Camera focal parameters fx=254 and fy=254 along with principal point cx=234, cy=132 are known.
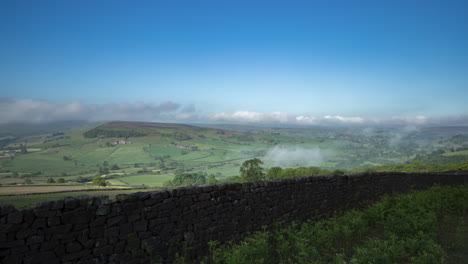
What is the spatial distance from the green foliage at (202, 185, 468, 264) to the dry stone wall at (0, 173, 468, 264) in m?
0.56

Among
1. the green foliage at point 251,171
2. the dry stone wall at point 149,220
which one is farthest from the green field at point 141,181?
the dry stone wall at point 149,220

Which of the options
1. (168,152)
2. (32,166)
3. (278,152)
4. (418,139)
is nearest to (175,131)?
(168,152)

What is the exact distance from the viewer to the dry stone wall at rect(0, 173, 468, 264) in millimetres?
4094

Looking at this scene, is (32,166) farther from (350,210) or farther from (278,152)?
(278,152)

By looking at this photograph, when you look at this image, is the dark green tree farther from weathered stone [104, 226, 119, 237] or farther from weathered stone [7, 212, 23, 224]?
weathered stone [7, 212, 23, 224]

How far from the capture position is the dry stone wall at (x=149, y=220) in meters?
4.09

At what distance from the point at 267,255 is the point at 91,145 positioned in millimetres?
101982

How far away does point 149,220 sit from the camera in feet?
18.0

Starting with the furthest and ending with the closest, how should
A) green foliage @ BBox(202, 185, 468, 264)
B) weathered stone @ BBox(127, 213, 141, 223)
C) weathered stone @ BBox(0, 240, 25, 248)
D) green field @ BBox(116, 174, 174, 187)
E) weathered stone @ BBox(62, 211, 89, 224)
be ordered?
green field @ BBox(116, 174, 174, 187), green foliage @ BBox(202, 185, 468, 264), weathered stone @ BBox(127, 213, 141, 223), weathered stone @ BBox(62, 211, 89, 224), weathered stone @ BBox(0, 240, 25, 248)

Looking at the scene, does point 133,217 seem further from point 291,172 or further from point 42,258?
point 291,172

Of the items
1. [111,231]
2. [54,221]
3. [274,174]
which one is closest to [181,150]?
[274,174]

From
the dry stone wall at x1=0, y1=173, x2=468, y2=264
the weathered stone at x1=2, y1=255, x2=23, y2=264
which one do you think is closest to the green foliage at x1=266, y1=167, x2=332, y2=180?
the dry stone wall at x1=0, y1=173, x2=468, y2=264

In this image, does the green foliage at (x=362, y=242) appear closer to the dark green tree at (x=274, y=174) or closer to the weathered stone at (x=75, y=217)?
the weathered stone at (x=75, y=217)

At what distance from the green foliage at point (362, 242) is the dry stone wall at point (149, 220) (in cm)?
56
